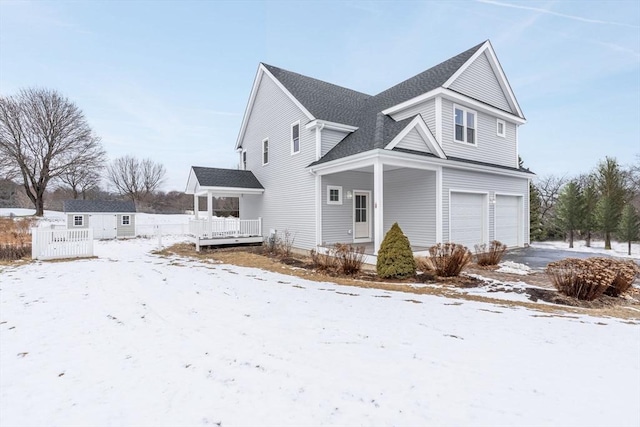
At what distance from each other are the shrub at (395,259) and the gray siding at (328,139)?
549 centimetres

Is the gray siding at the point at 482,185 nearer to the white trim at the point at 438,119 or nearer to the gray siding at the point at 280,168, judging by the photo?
the white trim at the point at 438,119

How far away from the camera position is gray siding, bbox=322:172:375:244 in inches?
476

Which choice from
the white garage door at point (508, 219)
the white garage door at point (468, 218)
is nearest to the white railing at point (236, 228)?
the white garage door at point (468, 218)

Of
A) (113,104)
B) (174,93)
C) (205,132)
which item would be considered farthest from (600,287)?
(205,132)

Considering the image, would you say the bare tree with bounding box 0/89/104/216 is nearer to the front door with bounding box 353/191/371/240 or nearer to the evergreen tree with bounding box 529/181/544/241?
the front door with bounding box 353/191/371/240

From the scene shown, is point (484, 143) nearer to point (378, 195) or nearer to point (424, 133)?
point (424, 133)

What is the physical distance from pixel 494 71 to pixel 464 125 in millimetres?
3788

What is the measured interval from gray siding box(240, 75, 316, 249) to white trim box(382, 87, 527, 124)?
3.81m

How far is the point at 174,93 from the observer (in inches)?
916

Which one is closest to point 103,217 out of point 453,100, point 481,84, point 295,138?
point 295,138

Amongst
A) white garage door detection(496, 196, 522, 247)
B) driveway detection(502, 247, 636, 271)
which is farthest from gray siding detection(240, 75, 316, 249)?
white garage door detection(496, 196, 522, 247)

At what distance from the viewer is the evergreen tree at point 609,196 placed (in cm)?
1688

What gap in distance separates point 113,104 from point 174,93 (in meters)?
7.31

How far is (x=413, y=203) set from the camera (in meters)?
12.0
